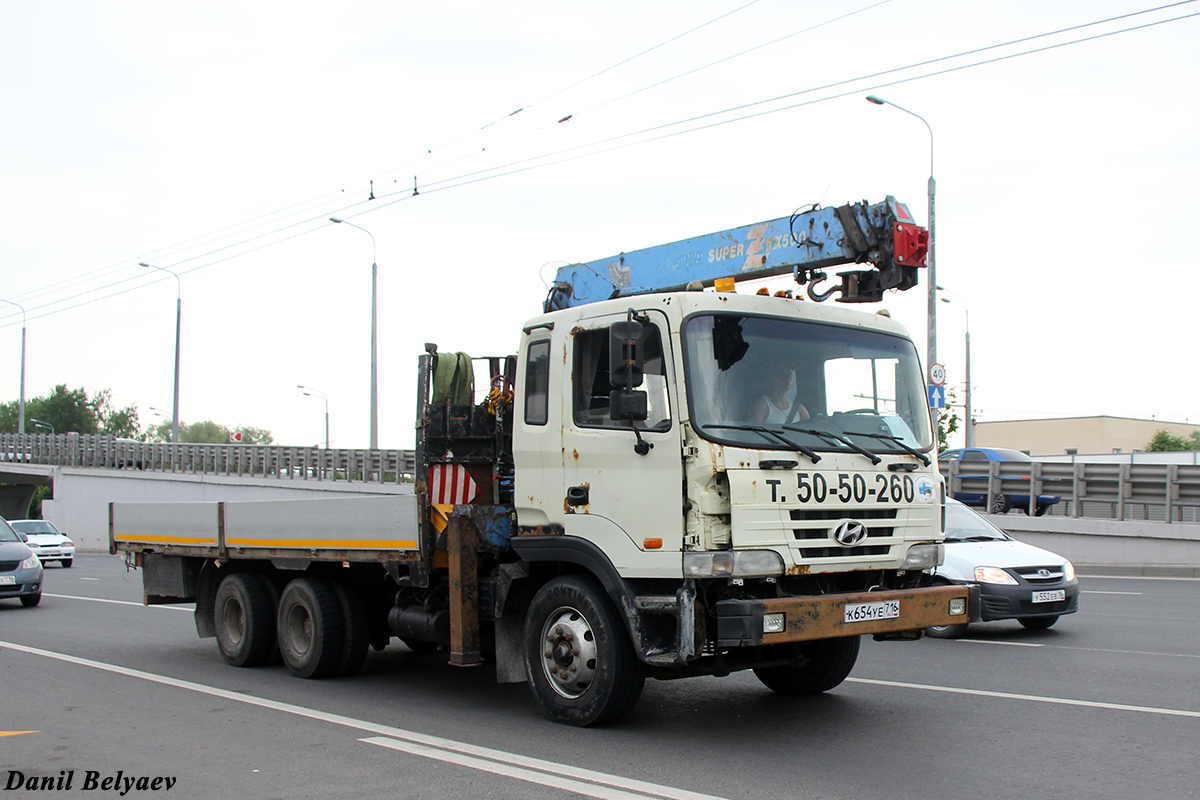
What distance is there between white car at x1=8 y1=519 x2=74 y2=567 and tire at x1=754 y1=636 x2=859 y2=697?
26.5 metres

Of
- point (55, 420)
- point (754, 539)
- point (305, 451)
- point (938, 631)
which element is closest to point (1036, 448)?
point (305, 451)

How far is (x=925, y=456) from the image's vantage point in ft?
23.8


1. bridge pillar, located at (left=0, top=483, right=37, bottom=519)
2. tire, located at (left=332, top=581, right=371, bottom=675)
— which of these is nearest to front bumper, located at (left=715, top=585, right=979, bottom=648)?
tire, located at (left=332, top=581, right=371, bottom=675)

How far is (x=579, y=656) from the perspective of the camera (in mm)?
6828

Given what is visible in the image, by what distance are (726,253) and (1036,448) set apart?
9073 cm

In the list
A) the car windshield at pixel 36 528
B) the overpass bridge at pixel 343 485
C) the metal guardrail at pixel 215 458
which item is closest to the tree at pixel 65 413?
the overpass bridge at pixel 343 485

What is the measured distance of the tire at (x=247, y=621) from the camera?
982cm

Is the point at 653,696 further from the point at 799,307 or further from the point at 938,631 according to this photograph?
the point at 938,631

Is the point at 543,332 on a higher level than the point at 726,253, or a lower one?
lower

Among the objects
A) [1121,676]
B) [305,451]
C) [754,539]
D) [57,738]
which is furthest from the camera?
[305,451]

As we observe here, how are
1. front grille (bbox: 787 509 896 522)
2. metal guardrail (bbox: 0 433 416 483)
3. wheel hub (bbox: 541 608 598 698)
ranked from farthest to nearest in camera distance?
1. metal guardrail (bbox: 0 433 416 483)
2. wheel hub (bbox: 541 608 598 698)
3. front grille (bbox: 787 509 896 522)

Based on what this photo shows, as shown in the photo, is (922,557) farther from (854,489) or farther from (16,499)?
(16,499)

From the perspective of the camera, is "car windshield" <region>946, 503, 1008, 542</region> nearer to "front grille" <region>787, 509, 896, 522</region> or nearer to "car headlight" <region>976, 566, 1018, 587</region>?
"car headlight" <region>976, 566, 1018, 587</region>

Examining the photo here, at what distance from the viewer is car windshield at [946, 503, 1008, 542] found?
12227mm
